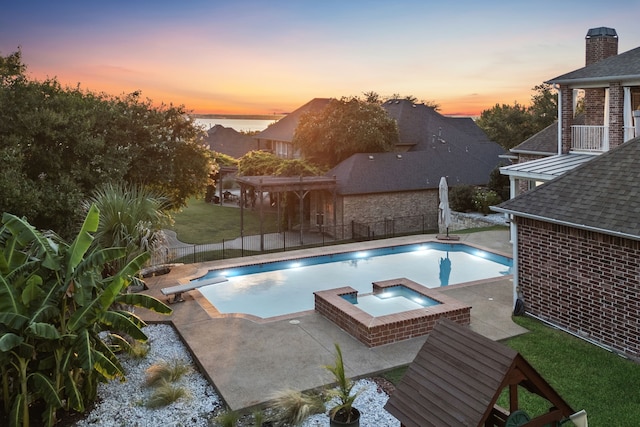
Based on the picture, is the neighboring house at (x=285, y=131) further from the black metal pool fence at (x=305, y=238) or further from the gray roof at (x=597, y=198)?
the gray roof at (x=597, y=198)

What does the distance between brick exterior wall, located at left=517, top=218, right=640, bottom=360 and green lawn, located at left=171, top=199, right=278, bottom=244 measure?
57.4 ft

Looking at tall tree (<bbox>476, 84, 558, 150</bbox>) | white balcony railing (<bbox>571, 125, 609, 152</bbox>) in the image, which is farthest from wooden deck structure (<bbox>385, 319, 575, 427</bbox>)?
tall tree (<bbox>476, 84, 558, 150</bbox>)

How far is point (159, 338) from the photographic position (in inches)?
485

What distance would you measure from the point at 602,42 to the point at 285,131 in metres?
30.1

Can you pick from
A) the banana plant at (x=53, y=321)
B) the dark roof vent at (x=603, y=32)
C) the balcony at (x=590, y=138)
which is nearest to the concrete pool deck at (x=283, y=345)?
the banana plant at (x=53, y=321)

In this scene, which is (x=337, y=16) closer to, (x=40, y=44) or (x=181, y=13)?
(x=181, y=13)

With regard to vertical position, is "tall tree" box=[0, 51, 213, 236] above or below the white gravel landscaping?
above

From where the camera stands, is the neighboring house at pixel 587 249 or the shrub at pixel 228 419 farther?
the neighboring house at pixel 587 249

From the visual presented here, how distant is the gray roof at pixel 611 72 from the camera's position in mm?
16266

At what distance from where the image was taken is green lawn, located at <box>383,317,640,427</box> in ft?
27.1

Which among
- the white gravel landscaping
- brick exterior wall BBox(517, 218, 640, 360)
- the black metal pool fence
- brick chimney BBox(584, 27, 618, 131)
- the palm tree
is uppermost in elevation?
brick chimney BBox(584, 27, 618, 131)

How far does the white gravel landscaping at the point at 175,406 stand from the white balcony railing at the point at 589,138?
1372 centimetres

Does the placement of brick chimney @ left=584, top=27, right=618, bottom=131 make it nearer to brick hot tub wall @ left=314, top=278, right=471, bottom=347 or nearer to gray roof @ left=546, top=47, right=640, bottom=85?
gray roof @ left=546, top=47, right=640, bottom=85

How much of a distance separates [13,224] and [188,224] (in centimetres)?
2336
